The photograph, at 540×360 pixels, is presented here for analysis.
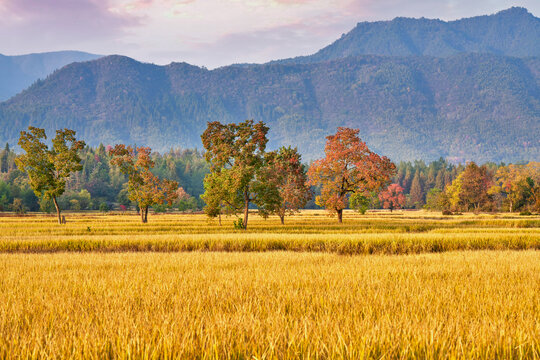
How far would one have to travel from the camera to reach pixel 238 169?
136 feet

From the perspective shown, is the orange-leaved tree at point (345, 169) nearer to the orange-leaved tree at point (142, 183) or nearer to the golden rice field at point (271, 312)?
the orange-leaved tree at point (142, 183)

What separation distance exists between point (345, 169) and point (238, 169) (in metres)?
14.6

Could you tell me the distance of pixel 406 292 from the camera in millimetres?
7871

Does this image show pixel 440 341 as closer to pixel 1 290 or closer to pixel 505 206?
pixel 1 290

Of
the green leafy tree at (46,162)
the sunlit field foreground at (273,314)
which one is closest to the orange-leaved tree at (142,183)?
the green leafy tree at (46,162)

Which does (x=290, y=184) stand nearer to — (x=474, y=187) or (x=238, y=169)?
(x=238, y=169)

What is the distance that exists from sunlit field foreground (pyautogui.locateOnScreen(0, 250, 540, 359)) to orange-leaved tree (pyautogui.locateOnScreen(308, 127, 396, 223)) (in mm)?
34204

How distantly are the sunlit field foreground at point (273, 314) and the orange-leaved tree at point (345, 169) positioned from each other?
34.2 metres

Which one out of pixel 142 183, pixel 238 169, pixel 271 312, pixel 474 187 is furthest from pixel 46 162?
pixel 474 187

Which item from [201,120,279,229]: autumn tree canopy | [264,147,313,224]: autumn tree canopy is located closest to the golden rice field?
[201,120,279,229]: autumn tree canopy

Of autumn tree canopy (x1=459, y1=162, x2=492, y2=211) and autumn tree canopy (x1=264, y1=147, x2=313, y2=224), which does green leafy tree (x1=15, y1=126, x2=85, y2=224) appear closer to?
autumn tree canopy (x1=264, y1=147, x2=313, y2=224)

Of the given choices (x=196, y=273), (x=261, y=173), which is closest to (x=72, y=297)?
Answer: (x=196, y=273)

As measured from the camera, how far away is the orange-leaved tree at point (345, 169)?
152 ft

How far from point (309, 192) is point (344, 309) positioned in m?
49.2
